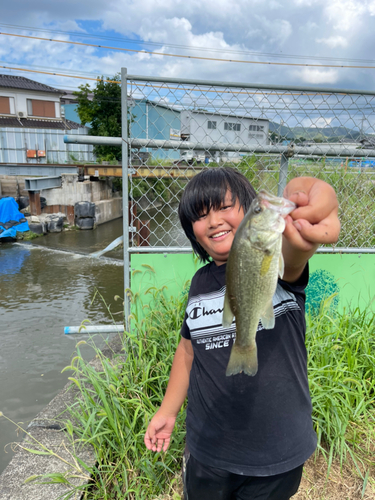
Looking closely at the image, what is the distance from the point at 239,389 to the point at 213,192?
843 millimetres

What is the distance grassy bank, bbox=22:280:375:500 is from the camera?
2.13 metres

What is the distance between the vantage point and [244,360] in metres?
1.20

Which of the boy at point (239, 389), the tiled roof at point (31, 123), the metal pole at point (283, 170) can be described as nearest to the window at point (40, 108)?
the tiled roof at point (31, 123)

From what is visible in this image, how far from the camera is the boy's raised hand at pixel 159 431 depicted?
71.7 inches

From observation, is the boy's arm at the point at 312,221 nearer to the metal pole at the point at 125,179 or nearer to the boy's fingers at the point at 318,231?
the boy's fingers at the point at 318,231

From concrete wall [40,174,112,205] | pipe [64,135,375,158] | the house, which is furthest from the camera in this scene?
the house

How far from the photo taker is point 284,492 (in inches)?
56.4

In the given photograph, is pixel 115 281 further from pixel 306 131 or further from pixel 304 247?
pixel 304 247

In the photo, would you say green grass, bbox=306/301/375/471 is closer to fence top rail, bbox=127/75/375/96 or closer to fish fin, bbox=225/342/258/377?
fish fin, bbox=225/342/258/377

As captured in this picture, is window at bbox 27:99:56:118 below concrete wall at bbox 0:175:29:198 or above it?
above

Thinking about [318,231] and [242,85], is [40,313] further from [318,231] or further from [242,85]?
[318,231]

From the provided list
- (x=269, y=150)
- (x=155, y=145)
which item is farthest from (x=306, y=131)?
(x=155, y=145)

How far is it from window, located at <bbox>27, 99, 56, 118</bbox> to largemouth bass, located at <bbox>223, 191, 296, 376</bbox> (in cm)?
3364

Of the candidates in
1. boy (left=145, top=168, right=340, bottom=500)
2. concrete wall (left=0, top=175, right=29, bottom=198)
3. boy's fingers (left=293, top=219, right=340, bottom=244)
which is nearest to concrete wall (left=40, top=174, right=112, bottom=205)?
concrete wall (left=0, top=175, right=29, bottom=198)
